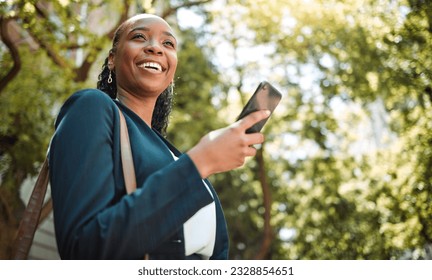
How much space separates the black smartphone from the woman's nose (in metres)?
0.48

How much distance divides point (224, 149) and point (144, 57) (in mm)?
606

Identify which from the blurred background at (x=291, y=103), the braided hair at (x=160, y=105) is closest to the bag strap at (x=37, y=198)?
the braided hair at (x=160, y=105)

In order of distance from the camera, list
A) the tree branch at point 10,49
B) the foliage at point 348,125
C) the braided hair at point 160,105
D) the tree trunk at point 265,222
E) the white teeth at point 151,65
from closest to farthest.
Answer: the white teeth at point 151,65 → the braided hair at point 160,105 → the tree branch at point 10,49 → the foliage at point 348,125 → the tree trunk at point 265,222

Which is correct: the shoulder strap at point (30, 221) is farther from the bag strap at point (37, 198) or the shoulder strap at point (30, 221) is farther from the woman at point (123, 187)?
the woman at point (123, 187)

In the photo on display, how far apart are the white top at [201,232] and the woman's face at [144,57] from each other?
1.60ft

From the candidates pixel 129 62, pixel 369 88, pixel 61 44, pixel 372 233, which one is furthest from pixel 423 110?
pixel 129 62

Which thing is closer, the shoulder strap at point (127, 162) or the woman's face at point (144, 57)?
the shoulder strap at point (127, 162)

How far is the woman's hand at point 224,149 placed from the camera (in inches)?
49.6

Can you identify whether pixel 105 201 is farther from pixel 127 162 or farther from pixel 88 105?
pixel 88 105

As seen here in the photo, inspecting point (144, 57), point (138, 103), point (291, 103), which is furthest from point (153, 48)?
point (291, 103)

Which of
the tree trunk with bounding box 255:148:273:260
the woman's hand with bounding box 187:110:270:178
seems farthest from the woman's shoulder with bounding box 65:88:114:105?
the tree trunk with bounding box 255:148:273:260

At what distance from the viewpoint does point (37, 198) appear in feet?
5.05

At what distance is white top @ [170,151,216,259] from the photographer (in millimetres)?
1435

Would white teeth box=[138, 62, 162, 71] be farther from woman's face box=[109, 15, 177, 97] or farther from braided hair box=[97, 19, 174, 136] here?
braided hair box=[97, 19, 174, 136]
